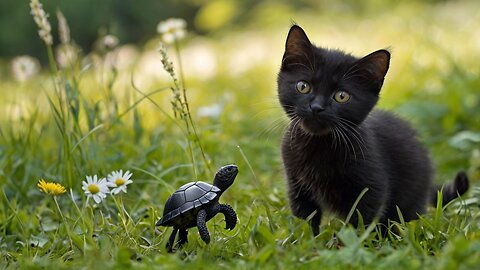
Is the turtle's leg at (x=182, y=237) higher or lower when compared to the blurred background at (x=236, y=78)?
lower

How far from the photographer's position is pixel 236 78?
6.80 meters

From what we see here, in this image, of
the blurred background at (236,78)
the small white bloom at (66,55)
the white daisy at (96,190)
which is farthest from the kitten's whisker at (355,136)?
the small white bloom at (66,55)

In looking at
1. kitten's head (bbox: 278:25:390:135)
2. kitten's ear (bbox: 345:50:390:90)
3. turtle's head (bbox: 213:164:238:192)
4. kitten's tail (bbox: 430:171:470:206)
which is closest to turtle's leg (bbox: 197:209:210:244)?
turtle's head (bbox: 213:164:238:192)

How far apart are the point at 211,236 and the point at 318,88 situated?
2.34 feet

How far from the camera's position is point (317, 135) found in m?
2.77

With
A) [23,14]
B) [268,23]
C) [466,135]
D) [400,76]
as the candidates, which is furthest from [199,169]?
[23,14]

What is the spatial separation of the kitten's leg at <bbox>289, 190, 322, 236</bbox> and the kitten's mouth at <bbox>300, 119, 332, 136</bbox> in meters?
0.31

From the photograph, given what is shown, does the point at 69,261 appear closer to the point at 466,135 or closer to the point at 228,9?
the point at 466,135


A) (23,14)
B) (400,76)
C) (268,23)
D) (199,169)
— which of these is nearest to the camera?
(199,169)

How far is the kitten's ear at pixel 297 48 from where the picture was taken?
2.72 metres

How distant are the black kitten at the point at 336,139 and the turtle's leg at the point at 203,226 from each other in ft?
1.88

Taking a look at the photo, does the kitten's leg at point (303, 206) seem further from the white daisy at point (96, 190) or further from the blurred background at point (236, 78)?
the white daisy at point (96, 190)

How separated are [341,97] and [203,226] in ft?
2.51

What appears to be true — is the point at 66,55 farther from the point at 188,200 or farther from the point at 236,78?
the point at 236,78
